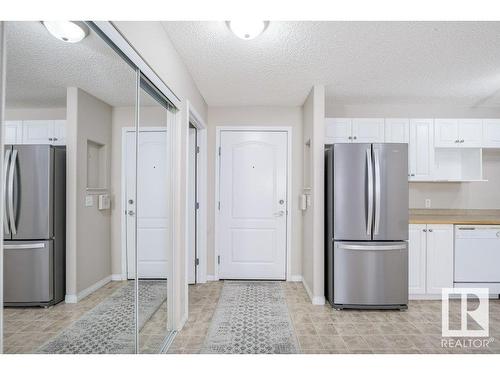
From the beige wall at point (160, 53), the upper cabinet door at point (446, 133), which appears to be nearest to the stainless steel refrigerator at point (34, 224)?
the beige wall at point (160, 53)

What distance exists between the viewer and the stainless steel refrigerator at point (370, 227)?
10.1ft

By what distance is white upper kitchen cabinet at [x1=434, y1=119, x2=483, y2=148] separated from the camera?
3.76 metres

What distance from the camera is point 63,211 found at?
1194 mm

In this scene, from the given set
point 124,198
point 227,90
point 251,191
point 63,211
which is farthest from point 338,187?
point 63,211

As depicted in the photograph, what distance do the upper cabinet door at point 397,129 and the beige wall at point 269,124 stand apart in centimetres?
110

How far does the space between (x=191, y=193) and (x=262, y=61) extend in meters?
1.98

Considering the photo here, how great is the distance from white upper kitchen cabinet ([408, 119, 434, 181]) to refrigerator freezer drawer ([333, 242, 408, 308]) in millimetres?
1166

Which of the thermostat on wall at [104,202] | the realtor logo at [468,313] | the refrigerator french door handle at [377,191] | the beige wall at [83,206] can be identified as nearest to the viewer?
the beige wall at [83,206]

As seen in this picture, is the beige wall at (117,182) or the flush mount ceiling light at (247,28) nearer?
the beige wall at (117,182)

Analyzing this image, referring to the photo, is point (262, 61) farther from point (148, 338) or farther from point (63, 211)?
point (148, 338)

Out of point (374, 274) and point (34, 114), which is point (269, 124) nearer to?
point (374, 274)

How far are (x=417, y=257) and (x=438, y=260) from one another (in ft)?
0.79

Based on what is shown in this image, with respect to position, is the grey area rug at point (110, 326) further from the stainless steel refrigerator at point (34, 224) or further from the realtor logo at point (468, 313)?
the realtor logo at point (468, 313)

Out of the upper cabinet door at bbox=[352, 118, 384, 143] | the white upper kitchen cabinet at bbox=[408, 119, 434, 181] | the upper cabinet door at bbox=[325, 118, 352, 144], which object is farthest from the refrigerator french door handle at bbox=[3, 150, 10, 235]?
the white upper kitchen cabinet at bbox=[408, 119, 434, 181]
